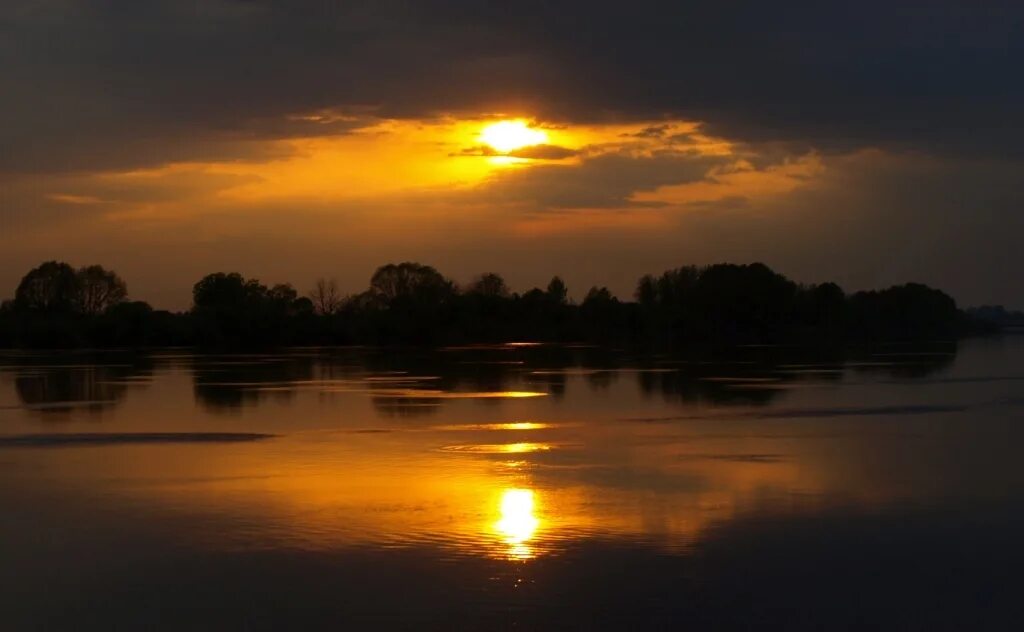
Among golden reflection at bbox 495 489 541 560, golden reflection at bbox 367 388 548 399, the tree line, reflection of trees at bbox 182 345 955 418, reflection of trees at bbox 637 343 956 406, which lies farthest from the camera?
the tree line

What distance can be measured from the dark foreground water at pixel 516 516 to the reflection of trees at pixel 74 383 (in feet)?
6.68

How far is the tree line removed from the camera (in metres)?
84.4

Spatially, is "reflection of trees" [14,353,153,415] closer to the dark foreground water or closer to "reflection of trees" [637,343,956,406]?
the dark foreground water

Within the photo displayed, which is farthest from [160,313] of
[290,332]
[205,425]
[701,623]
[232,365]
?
[701,623]

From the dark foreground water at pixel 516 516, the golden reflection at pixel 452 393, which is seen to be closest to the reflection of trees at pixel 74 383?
the dark foreground water at pixel 516 516

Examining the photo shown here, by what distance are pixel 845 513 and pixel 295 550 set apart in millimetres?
5949

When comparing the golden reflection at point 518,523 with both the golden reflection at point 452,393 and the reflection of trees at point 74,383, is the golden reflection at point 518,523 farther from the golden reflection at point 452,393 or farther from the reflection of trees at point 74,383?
the reflection of trees at point 74,383

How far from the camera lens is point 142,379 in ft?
129


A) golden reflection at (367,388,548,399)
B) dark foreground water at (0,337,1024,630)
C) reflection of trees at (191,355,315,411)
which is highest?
reflection of trees at (191,355,315,411)

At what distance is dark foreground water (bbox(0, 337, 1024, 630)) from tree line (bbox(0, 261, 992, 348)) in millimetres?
57887

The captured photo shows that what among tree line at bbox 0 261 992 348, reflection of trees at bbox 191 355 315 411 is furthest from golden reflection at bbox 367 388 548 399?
tree line at bbox 0 261 992 348

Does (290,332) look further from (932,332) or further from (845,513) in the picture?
(845,513)

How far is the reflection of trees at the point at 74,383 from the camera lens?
94.4ft

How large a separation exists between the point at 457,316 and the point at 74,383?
195 ft
